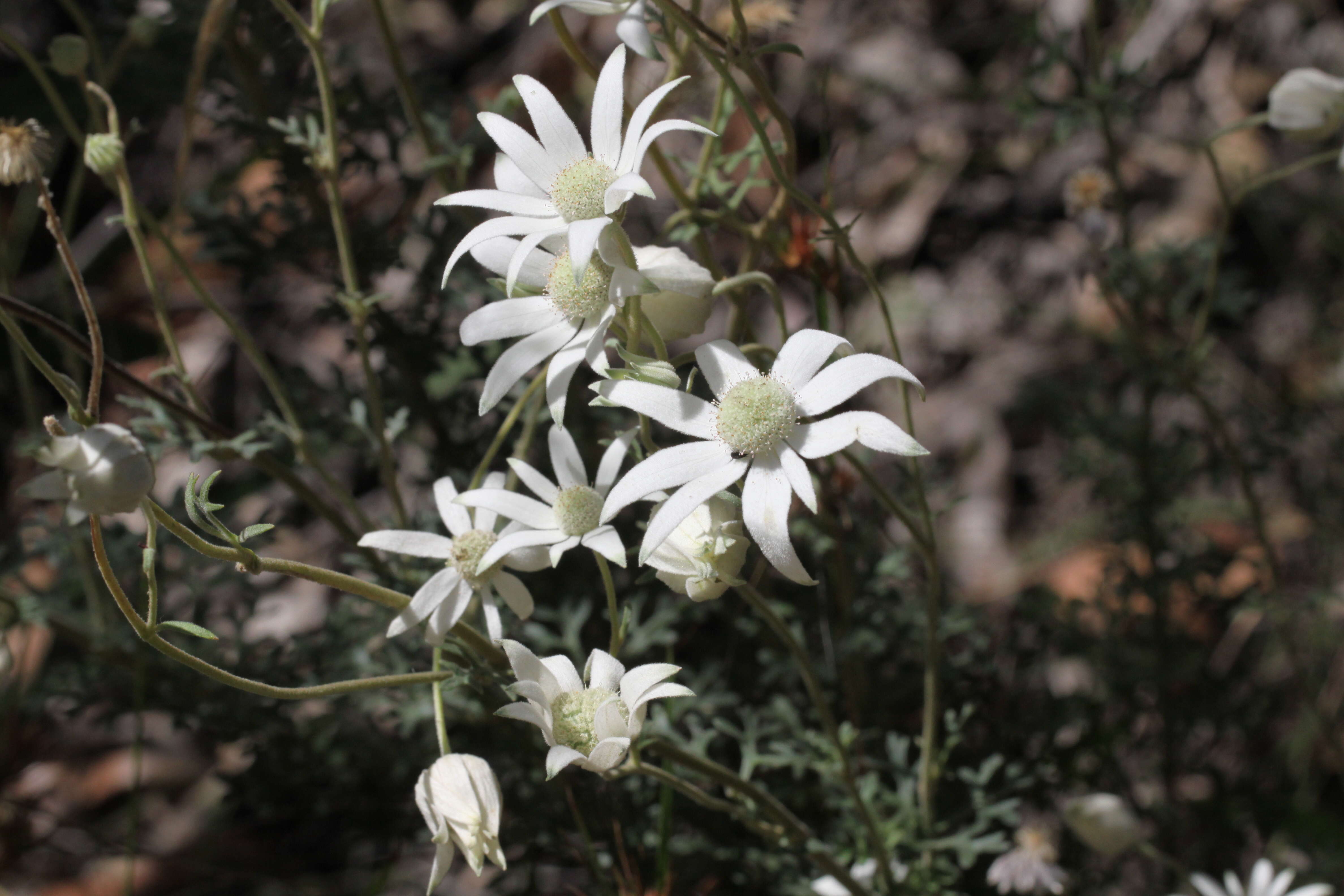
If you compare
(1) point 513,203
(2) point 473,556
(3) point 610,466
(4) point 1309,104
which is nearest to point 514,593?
(2) point 473,556

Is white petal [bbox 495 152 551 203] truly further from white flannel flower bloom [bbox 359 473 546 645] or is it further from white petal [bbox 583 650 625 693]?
white petal [bbox 583 650 625 693]

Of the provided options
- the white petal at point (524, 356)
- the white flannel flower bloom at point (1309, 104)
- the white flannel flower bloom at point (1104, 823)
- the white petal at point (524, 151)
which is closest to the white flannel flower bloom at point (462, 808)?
the white petal at point (524, 356)

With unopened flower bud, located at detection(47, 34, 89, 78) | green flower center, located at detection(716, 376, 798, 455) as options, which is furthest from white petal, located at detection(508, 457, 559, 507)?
unopened flower bud, located at detection(47, 34, 89, 78)

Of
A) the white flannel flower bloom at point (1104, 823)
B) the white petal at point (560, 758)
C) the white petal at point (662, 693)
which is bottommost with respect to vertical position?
the white petal at point (560, 758)

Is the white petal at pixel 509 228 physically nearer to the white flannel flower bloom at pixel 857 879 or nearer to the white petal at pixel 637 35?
the white petal at pixel 637 35

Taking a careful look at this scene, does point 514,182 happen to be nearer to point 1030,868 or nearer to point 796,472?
point 796,472

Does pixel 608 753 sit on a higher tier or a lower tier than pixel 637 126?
lower

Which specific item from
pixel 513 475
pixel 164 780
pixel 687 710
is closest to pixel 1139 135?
pixel 687 710
